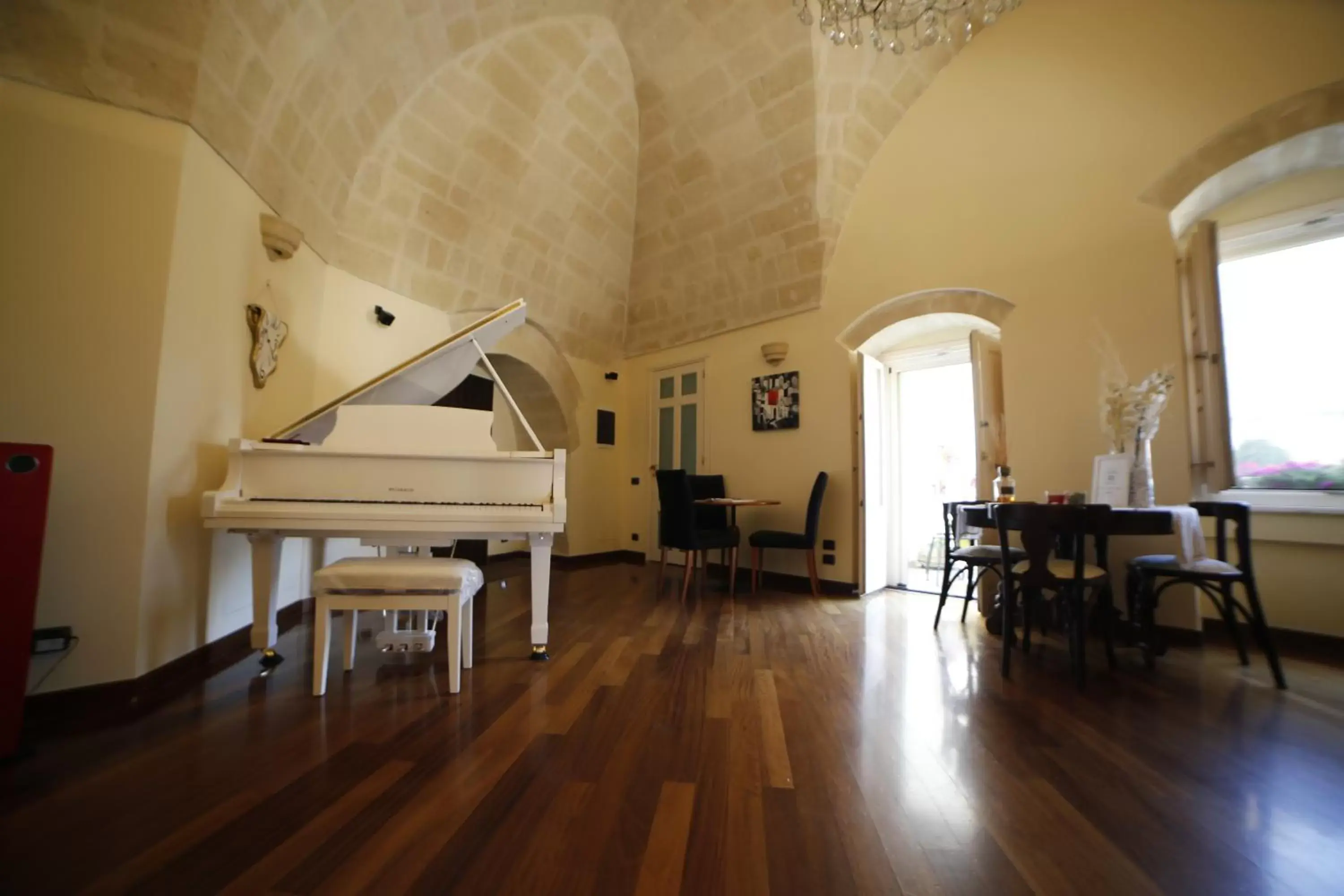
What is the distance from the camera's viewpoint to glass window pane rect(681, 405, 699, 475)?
17.4 ft

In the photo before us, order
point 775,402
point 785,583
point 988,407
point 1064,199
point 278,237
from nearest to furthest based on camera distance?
point 278,237
point 1064,199
point 988,407
point 785,583
point 775,402

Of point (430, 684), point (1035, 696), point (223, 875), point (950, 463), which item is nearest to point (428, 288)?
point (430, 684)

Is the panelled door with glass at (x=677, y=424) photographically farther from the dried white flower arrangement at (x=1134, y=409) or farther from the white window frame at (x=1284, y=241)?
the white window frame at (x=1284, y=241)

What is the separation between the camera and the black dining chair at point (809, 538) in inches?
157

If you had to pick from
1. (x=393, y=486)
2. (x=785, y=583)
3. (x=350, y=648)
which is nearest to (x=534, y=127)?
(x=393, y=486)

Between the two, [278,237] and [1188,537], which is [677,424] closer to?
[278,237]

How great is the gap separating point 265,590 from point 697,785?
2.08 m

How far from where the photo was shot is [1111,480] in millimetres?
2539

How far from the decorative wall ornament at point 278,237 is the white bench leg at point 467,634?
2115 mm

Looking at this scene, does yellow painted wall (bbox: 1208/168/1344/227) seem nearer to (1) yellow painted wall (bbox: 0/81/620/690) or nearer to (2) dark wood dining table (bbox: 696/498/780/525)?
(2) dark wood dining table (bbox: 696/498/780/525)

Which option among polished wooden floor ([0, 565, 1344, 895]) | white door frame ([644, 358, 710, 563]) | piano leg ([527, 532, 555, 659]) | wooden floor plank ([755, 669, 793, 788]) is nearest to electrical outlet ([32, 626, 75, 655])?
polished wooden floor ([0, 565, 1344, 895])

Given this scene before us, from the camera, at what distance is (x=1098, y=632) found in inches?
117

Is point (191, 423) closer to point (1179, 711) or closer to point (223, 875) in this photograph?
point (223, 875)

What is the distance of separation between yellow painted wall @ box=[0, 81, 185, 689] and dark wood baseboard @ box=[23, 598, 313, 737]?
0.14 feet
